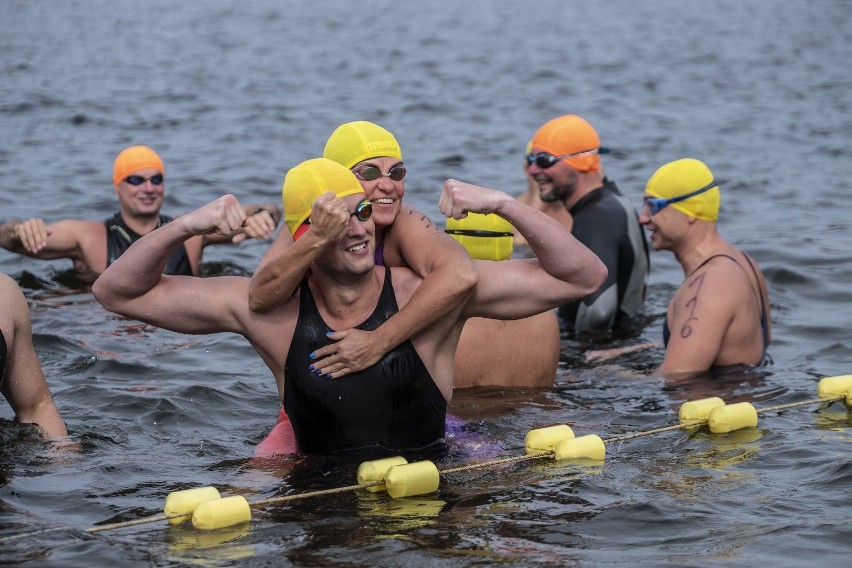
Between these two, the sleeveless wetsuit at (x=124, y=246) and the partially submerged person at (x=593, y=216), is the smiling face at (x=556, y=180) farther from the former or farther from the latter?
the sleeveless wetsuit at (x=124, y=246)

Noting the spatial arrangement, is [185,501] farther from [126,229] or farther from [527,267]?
[126,229]

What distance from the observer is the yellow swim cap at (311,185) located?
20.1 feet

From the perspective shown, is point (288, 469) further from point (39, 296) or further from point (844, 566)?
point (39, 296)

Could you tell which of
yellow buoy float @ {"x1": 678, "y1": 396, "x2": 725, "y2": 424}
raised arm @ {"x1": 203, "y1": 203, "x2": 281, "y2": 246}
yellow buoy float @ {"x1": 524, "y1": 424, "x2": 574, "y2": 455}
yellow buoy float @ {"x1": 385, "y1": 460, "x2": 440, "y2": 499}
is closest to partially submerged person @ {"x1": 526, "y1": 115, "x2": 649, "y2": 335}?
raised arm @ {"x1": 203, "y1": 203, "x2": 281, "y2": 246}

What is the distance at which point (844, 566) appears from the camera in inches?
228

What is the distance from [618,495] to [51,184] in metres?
12.6

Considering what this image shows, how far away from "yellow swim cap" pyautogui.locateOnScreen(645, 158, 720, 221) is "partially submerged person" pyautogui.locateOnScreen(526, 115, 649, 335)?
1196mm

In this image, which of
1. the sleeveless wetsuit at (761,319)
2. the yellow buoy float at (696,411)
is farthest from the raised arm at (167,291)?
the sleeveless wetsuit at (761,319)

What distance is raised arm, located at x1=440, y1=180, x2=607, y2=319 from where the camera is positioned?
612cm

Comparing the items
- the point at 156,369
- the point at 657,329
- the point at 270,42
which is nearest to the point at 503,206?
the point at 156,369

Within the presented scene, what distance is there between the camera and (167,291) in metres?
6.41

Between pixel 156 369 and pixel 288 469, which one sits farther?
pixel 156 369

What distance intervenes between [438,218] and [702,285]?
701 cm

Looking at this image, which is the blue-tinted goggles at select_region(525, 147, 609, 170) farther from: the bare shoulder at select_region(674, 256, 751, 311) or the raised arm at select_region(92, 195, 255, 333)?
the raised arm at select_region(92, 195, 255, 333)
